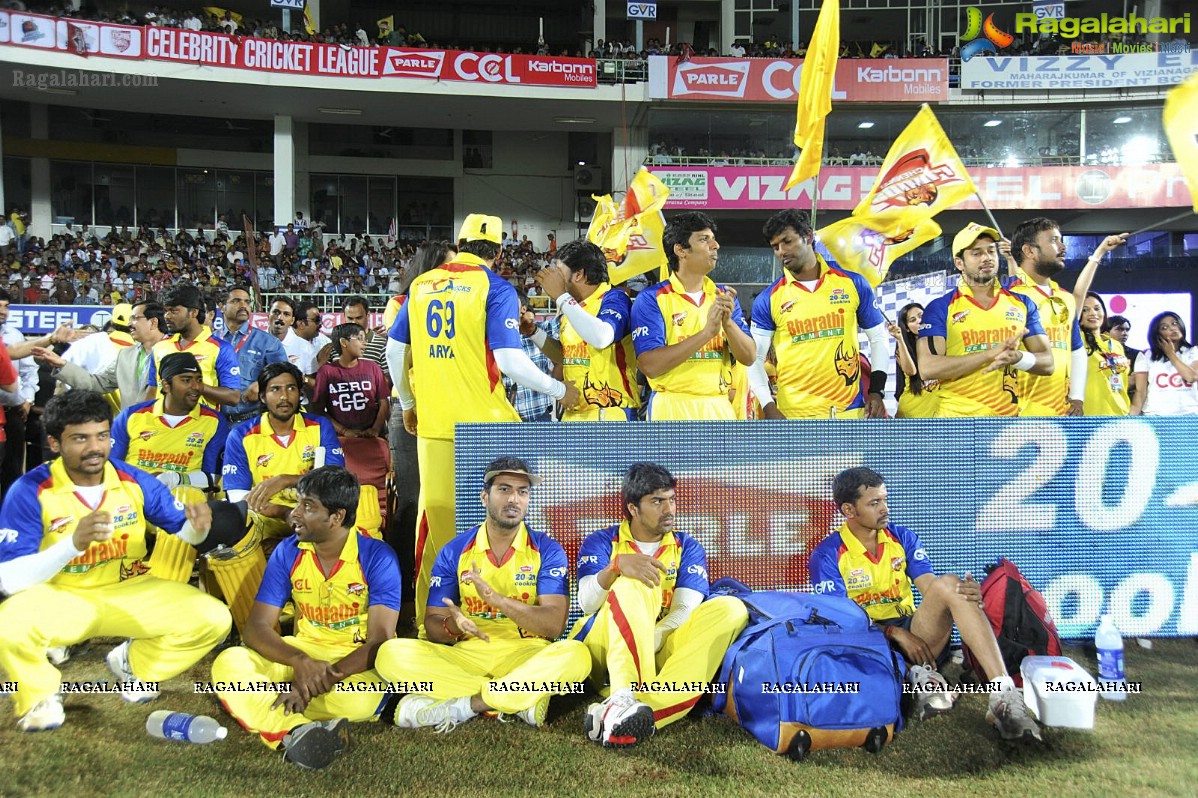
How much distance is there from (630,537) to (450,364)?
4.81 ft

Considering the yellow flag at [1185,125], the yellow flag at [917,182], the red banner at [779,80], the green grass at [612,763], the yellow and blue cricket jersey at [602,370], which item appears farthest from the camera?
the red banner at [779,80]

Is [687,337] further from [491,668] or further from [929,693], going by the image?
[929,693]

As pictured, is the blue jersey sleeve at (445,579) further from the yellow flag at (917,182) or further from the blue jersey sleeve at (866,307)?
the yellow flag at (917,182)

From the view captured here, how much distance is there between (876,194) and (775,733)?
4.72 m

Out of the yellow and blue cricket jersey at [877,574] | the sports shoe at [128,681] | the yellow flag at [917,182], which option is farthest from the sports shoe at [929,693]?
the yellow flag at [917,182]

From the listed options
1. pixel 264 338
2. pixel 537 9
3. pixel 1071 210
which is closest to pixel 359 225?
pixel 537 9

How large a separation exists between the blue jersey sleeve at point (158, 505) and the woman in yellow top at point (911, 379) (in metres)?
4.43

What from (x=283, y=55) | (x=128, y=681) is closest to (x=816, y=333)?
(x=128, y=681)

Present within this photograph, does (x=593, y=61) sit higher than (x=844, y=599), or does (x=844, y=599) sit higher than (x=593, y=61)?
(x=593, y=61)

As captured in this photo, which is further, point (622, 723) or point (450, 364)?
point (450, 364)

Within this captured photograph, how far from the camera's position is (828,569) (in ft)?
15.0

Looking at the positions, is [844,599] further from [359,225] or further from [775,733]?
[359,225]

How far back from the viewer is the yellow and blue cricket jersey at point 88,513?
418 centimetres

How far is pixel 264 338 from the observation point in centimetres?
746
